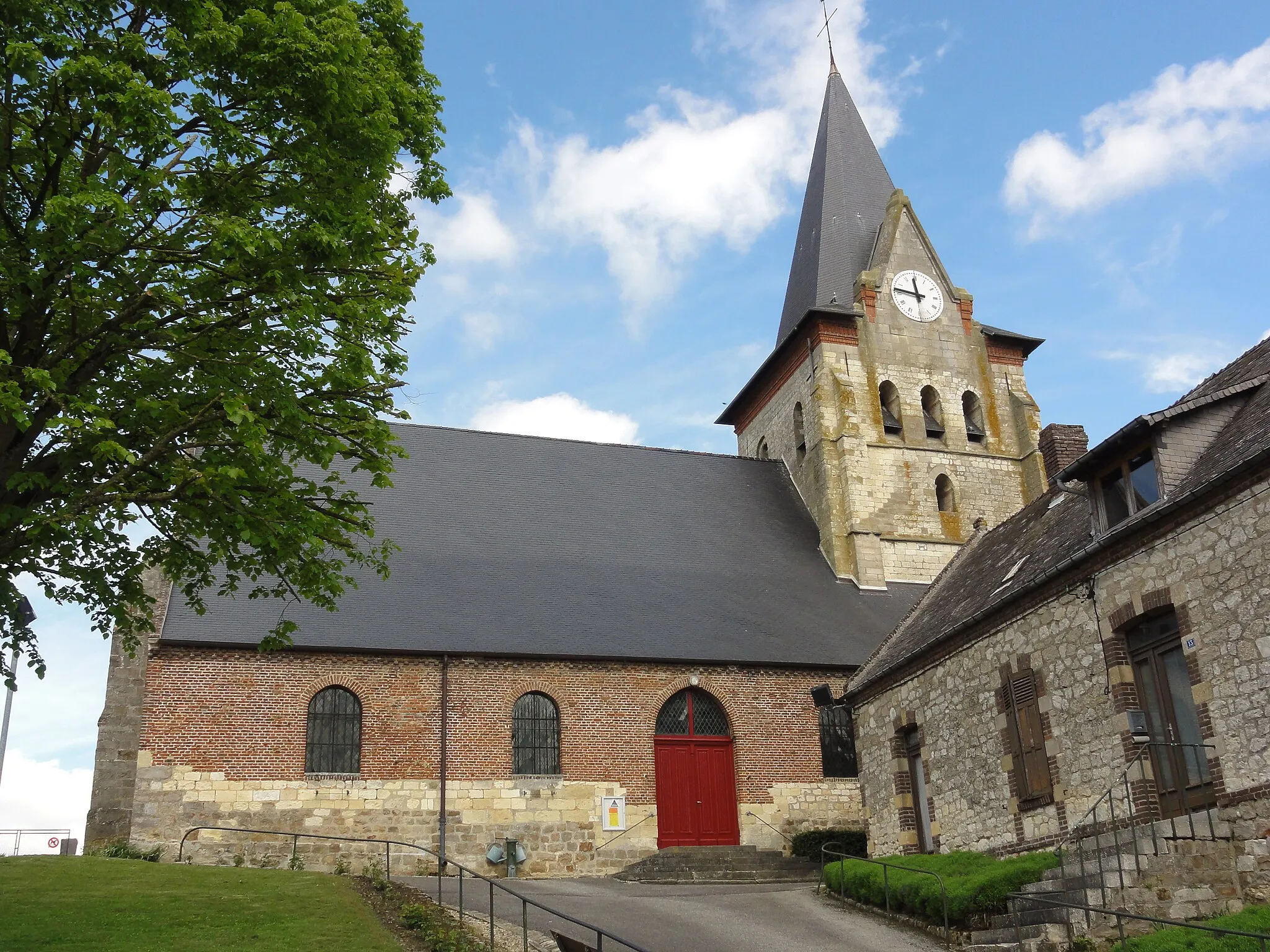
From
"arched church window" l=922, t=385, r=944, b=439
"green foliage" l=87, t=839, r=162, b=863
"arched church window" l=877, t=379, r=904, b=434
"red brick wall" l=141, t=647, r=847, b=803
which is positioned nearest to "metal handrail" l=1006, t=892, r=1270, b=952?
"red brick wall" l=141, t=647, r=847, b=803

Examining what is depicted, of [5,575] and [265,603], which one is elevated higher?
[265,603]

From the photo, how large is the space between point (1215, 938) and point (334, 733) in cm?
1484

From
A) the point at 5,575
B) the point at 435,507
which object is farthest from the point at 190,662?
the point at 5,575

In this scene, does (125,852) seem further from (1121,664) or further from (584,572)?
(1121,664)

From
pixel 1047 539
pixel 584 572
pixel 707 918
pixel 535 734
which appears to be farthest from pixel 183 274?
pixel 584 572

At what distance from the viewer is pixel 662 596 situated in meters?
23.9

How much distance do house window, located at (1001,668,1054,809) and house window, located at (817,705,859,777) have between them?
331 inches

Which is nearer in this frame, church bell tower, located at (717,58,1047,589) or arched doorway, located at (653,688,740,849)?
arched doorway, located at (653,688,740,849)

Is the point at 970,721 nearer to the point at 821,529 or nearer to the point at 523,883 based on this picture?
the point at 523,883

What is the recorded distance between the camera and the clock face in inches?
1209

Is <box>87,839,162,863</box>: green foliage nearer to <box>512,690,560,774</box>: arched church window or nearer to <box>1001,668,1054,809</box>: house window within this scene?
<box>512,690,560,774</box>: arched church window

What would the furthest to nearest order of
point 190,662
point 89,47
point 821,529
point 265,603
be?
1. point 821,529
2. point 265,603
3. point 190,662
4. point 89,47

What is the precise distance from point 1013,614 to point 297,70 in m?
10.1

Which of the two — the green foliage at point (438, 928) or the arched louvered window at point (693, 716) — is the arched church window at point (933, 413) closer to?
the arched louvered window at point (693, 716)
